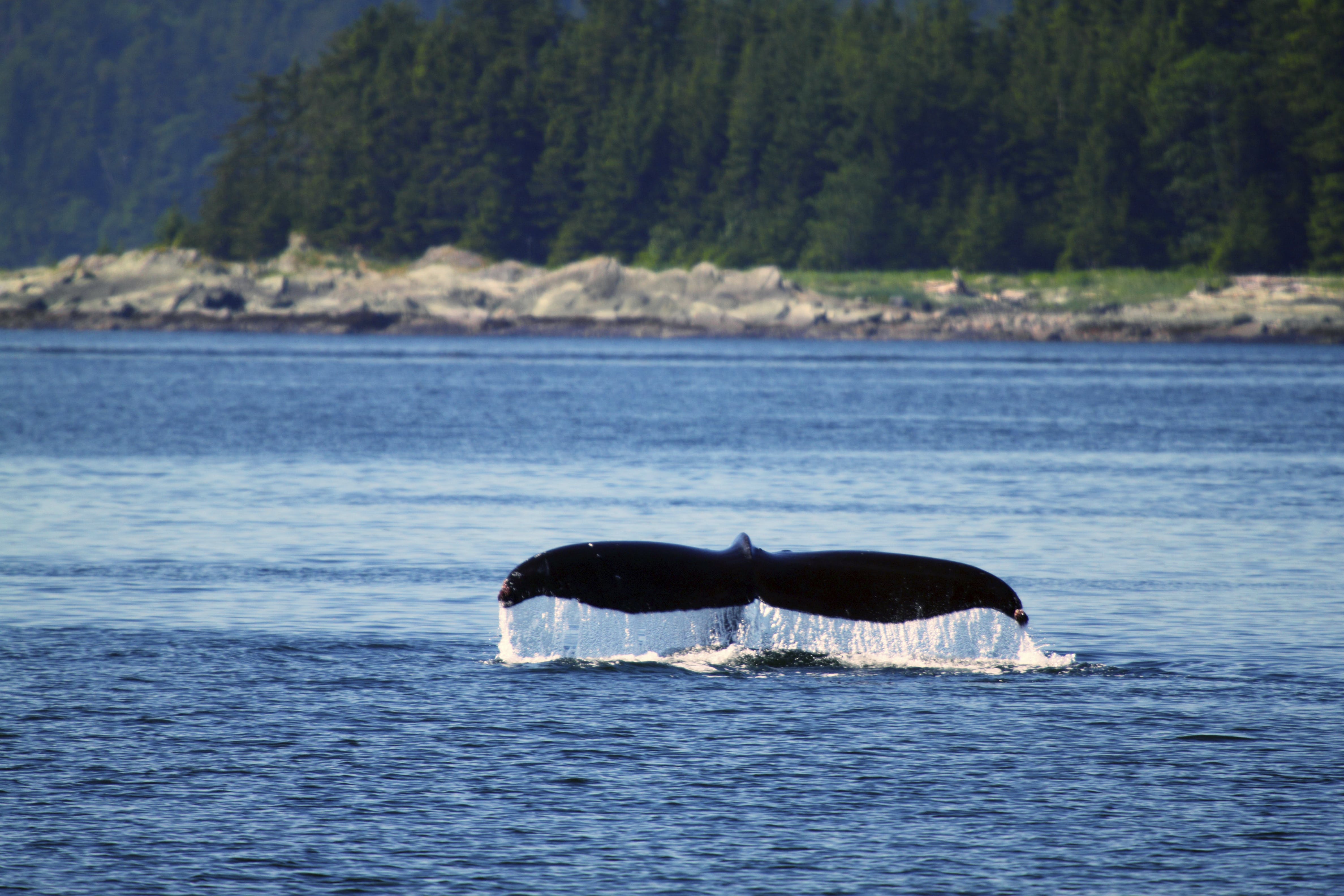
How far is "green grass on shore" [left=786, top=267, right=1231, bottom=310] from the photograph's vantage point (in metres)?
137

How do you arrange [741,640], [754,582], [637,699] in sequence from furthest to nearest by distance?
[741,640] → [754,582] → [637,699]

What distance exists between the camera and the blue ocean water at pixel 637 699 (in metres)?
11.1

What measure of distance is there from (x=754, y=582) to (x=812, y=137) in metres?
148

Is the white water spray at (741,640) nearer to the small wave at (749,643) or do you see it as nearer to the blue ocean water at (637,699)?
the small wave at (749,643)

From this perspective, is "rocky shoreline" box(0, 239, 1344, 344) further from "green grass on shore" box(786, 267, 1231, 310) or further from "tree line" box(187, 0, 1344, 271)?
"tree line" box(187, 0, 1344, 271)

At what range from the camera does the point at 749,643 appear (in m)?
17.5

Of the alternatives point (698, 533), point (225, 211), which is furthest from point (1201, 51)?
point (698, 533)

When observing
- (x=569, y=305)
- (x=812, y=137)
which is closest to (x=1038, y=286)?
(x=812, y=137)

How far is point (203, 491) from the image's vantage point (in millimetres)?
35000

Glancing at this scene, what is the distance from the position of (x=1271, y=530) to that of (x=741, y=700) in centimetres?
1701

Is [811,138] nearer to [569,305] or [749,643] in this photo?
[569,305]

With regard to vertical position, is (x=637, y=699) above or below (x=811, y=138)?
below

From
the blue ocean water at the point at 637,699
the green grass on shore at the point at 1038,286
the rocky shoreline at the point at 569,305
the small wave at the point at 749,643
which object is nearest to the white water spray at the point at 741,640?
the small wave at the point at 749,643

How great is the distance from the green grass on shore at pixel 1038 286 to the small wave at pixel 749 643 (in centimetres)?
12372
